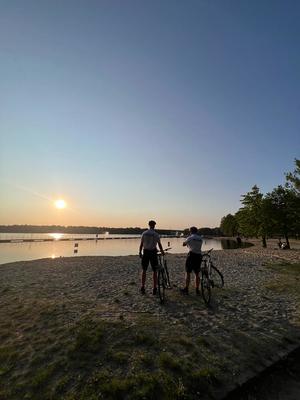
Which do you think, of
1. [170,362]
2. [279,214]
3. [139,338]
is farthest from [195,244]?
[279,214]

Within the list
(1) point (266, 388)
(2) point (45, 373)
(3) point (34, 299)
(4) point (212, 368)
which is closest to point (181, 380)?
(4) point (212, 368)

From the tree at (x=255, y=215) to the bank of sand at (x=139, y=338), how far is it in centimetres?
3849

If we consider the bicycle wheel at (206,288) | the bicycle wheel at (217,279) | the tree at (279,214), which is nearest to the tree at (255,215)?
the tree at (279,214)

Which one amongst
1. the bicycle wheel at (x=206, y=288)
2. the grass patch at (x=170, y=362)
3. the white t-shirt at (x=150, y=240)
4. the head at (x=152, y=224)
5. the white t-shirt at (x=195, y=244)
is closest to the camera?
the grass patch at (x=170, y=362)

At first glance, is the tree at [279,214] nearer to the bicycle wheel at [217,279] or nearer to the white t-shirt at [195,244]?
the bicycle wheel at [217,279]

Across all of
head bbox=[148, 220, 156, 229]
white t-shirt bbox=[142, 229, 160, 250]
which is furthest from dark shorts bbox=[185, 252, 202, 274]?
head bbox=[148, 220, 156, 229]

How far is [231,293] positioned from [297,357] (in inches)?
247

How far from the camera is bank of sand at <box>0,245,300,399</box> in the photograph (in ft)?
19.0

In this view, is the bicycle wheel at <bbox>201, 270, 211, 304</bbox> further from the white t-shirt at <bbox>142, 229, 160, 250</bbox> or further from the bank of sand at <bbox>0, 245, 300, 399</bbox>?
the white t-shirt at <bbox>142, 229, 160, 250</bbox>

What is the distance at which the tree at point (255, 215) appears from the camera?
49438mm

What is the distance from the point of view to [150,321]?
882 cm

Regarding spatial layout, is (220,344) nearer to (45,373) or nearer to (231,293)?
(45,373)

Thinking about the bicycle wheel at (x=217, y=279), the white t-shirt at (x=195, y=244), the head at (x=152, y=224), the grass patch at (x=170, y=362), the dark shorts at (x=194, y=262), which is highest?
the head at (x=152, y=224)

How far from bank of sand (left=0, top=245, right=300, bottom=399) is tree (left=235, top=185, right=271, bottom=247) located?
38487 mm
